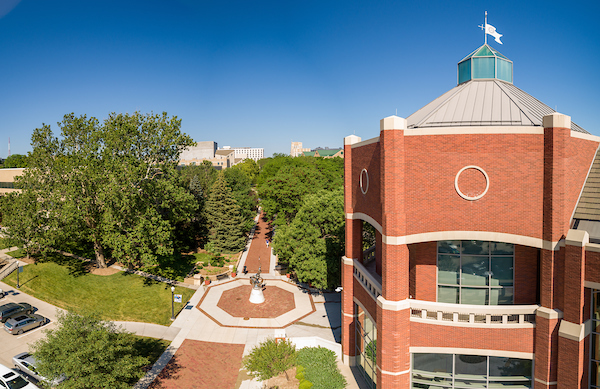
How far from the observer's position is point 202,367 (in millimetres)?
21359

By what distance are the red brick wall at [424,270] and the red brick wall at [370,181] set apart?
2212 millimetres

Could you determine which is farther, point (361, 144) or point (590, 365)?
point (361, 144)

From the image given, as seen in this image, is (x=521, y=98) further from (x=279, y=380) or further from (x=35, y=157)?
(x=35, y=157)

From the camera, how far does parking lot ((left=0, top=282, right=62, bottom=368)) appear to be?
69.2 ft

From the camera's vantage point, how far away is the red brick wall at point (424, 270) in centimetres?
1506

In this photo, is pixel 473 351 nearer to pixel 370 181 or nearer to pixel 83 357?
pixel 370 181

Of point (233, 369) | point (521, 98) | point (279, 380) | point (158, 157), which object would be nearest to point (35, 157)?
point (158, 157)

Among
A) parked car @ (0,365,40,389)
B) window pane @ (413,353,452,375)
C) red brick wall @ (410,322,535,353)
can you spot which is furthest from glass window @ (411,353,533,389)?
parked car @ (0,365,40,389)

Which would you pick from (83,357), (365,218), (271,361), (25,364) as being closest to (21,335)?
(25,364)

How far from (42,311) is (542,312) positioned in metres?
32.5

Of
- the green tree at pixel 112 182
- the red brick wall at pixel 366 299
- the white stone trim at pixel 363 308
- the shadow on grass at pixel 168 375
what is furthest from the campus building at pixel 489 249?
the green tree at pixel 112 182

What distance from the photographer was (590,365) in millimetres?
12516

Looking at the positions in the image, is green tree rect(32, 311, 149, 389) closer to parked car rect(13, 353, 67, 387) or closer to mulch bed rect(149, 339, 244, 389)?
mulch bed rect(149, 339, 244, 389)

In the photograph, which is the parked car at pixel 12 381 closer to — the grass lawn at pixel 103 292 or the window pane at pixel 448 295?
the grass lawn at pixel 103 292
